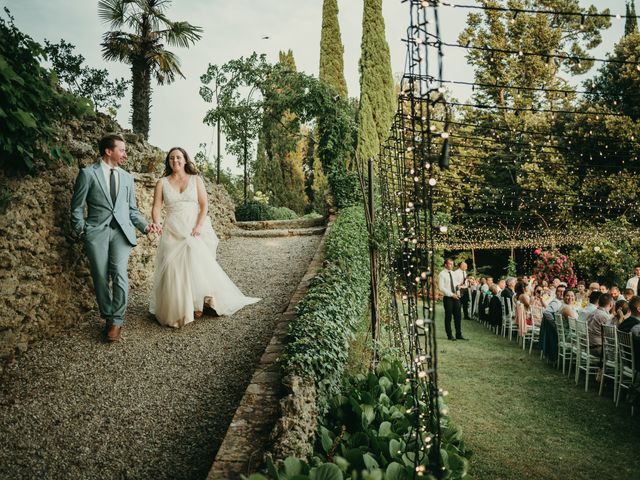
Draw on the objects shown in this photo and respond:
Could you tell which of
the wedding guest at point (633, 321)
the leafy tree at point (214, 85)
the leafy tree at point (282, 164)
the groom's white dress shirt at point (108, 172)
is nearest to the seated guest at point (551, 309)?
the wedding guest at point (633, 321)

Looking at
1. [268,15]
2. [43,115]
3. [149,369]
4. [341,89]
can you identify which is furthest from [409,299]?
[341,89]

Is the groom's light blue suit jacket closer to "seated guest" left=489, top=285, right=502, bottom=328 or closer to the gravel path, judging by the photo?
the gravel path

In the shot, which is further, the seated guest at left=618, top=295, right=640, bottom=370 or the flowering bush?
the flowering bush

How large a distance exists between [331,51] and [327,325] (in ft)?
70.7

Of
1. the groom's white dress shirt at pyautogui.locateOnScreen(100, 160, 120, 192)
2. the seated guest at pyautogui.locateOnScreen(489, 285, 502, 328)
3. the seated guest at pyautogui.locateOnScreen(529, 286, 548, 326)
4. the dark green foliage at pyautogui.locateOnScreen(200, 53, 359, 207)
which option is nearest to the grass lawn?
the seated guest at pyautogui.locateOnScreen(529, 286, 548, 326)

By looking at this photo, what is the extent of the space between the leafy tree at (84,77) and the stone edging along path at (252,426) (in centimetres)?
970

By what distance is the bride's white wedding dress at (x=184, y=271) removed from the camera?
Answer: 4.56 metres

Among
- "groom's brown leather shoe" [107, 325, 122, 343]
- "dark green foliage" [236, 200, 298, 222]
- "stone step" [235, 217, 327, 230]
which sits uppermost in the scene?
"dark green foliage" [236, 200, 298, 222]

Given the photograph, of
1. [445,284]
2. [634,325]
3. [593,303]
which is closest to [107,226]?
[634,325]

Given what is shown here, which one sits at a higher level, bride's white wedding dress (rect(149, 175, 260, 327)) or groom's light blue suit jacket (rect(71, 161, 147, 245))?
groom's light blue suit jacket (rect(71, 161, 147, 245))

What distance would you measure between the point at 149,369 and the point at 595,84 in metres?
22.1

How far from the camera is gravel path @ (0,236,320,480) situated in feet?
8.31

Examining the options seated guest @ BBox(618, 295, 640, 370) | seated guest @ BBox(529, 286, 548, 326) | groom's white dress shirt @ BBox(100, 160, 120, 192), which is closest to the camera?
groom's white dress shirt @ BBox(100, 160, 120, 192)

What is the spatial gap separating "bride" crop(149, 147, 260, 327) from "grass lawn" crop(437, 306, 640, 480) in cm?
312
